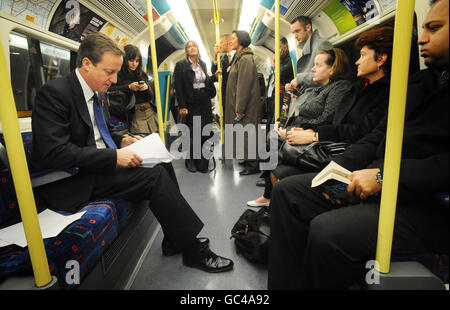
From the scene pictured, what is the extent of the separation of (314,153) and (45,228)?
1.56m

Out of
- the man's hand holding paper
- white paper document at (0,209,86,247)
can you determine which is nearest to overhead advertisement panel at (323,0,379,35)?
the man's hand holding paper

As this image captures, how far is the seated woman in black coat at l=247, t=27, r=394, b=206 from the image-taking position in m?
1.30

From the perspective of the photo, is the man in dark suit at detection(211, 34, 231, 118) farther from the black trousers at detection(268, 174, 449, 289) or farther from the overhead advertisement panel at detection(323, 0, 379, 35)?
the black trousers at detection(268, 174, 449, 289)

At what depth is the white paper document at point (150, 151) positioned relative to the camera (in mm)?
1559

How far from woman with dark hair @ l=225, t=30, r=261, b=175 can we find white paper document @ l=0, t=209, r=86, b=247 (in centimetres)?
235

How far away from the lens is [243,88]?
9.80ft

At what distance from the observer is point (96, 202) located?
138 cm

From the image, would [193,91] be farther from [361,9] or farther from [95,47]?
[361,9]

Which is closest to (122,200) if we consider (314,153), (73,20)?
(314,153)

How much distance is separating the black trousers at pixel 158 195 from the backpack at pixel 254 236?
0.36 m

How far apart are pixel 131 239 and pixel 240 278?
0.78 metres

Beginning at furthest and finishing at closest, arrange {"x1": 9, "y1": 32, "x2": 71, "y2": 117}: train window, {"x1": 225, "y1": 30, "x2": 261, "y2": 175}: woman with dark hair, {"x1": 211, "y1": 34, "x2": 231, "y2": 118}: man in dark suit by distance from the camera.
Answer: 1. {"x1": 211, "y1": 34, "x2": 231, "y2": 118}: man in dark suit
2. {"x1": 225, "y1": 30, "x2": 261, "y2": 175}: woman with dark hair
3. {"x1": 9, "y1": 32, "x2": 71, "y2": 117}: train window

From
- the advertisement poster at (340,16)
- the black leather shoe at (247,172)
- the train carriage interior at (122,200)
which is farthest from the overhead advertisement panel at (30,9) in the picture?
the black leather shoe at (247,172)

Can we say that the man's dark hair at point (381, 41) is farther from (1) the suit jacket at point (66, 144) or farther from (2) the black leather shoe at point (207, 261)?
(1) the suit jacket at point (66, 144)
